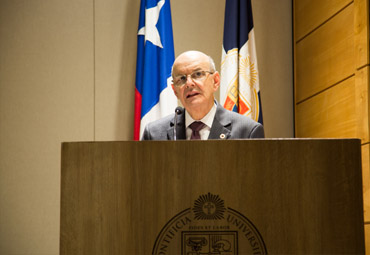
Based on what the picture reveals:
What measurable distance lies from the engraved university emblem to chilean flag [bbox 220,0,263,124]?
2.40 metres

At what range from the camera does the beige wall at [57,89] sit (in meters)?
3.70

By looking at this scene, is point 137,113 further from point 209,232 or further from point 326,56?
point 209,232

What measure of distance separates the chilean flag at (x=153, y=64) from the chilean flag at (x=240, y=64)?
16.0 inches

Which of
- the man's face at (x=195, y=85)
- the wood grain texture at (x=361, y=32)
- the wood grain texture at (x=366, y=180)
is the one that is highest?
the wood grain texture at (x=361, y=32)

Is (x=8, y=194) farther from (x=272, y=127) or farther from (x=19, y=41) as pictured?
(x=272, y=127)

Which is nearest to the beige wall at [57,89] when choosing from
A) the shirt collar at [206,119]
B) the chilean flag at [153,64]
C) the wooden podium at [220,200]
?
the chilean flag at [153,64]

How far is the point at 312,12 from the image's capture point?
3.70 metres

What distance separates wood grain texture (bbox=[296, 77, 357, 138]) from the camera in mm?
3064

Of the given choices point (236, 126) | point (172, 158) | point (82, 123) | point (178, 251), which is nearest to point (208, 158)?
point (172, 158)

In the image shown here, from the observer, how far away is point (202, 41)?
13.0 ft

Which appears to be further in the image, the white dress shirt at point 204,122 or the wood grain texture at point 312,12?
the wood grain texture at point 312,12

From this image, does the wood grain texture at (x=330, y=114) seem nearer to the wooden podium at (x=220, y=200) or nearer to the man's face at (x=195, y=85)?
the man's face at (x=195, y=85)

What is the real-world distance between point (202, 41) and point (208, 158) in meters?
2.92

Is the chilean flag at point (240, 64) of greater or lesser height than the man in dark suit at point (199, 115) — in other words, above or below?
above
